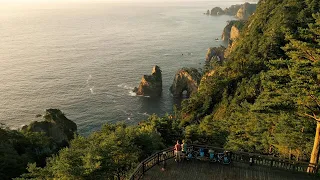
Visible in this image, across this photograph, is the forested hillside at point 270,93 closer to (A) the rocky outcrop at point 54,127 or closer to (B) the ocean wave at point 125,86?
(B) the ocean wave at point 125,86

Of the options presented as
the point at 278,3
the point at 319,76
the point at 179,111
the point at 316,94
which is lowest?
the point at 179,111

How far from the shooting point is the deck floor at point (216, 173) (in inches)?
776

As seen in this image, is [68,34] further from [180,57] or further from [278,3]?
[278,3]

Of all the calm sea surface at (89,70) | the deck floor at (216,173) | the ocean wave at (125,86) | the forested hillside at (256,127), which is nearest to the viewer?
the deck floor at (216,173)

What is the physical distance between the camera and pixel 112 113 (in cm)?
7862

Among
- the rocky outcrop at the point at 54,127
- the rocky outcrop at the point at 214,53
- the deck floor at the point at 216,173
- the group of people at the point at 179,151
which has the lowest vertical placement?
the rocky outcrop at the point at 54,127

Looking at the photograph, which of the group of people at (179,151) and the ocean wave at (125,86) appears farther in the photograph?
the ocean wave at (125,86)

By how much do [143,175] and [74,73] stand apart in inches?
3661

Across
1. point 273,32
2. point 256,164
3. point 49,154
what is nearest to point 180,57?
point 273,32

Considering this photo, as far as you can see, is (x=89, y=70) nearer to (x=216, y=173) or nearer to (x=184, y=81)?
(x=184, y=81)

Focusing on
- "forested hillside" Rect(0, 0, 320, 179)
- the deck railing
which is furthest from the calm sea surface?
the deck railing

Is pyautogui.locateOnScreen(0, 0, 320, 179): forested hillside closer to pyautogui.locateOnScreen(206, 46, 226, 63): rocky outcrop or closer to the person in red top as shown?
the person in red top

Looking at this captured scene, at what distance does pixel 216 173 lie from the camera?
20172mm

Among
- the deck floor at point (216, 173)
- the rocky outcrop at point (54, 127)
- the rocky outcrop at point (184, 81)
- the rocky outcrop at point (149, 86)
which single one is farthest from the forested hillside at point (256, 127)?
the rocky outcrop at point (184, 81)
